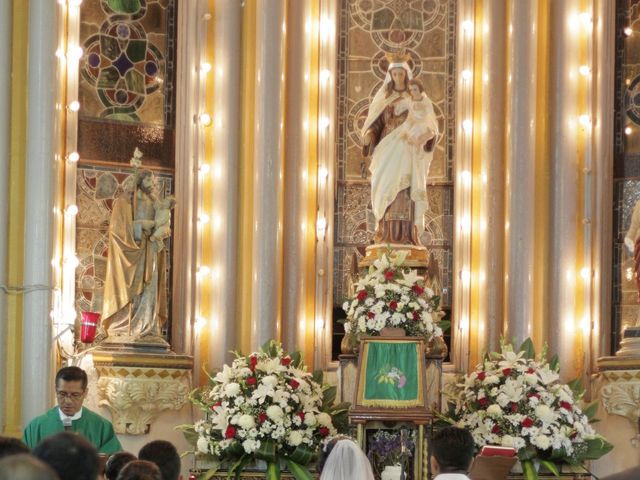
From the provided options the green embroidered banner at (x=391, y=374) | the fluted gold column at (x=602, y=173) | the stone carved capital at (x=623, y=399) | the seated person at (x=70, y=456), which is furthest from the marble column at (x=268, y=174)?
the seated person at (x=70, y=456)

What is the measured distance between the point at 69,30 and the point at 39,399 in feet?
Answer: 13.3

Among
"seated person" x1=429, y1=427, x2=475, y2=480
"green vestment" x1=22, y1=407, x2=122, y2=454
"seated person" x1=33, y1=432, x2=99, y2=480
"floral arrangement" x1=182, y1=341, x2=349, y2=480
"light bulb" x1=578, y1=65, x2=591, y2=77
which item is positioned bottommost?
"floral arrangement" x1=182, y1=341, x2=349, y2=480

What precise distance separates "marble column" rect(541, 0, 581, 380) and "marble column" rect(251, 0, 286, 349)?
292 centimetres

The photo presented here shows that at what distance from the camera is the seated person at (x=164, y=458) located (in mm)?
6770

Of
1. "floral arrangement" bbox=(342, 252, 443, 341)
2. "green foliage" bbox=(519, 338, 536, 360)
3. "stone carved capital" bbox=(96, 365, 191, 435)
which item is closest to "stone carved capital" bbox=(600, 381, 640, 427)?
"green foliage" bbox=(519, 338, 536, 360)

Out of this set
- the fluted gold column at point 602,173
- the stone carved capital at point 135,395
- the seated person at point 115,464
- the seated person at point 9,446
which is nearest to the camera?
the seated person at point 9,446

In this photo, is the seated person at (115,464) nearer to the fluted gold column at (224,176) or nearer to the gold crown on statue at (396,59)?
the fluted gold column at (224,176)

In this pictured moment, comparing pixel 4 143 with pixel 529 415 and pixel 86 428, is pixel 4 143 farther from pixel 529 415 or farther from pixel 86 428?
pixel 529 415

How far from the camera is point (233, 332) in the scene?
16078 millimetres

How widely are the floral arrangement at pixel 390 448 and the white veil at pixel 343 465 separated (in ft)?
13.8

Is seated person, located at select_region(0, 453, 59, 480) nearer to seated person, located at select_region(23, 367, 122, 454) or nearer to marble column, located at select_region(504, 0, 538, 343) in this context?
seated person, located at select_region(23, 367, 122, 454)

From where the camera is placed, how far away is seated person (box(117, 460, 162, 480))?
597cm

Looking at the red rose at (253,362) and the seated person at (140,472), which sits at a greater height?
the seated person at (140,472)

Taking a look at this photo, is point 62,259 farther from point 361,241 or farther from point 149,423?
point 361,241
